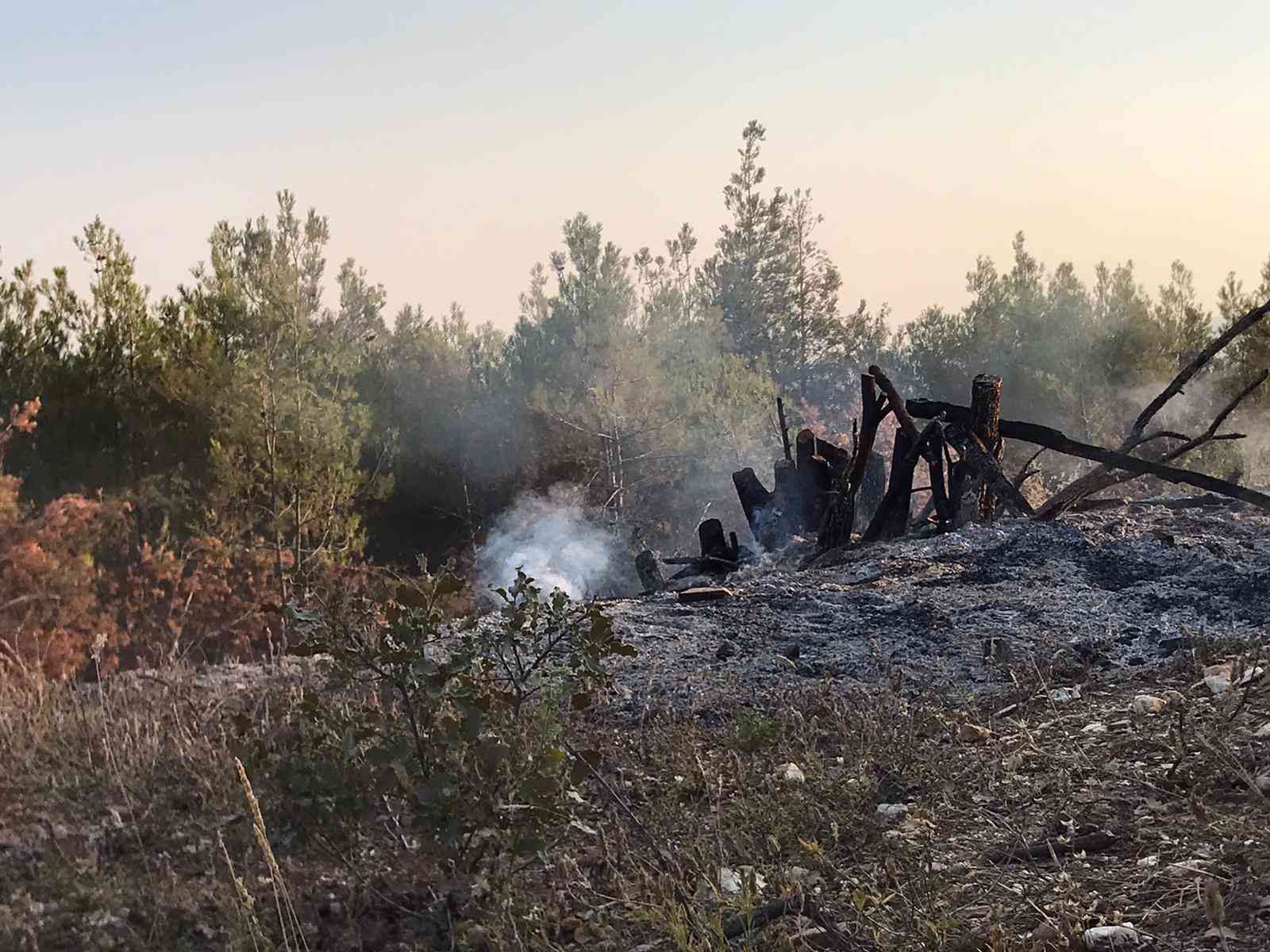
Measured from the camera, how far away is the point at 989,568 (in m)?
6.32

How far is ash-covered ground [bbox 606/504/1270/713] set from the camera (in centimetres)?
483

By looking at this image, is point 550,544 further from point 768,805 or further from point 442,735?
point 442,735

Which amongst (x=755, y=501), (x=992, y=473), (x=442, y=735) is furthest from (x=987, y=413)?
(x=442, y=735)

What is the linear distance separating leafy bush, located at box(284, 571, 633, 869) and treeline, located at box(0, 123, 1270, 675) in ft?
30.1

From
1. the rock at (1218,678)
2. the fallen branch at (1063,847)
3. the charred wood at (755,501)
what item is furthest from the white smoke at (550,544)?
the fallen branch at (1063,847)

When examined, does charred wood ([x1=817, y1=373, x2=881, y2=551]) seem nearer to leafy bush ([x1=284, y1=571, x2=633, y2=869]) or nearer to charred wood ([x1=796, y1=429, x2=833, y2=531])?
charred wood ([x1=796, y1=429, x2=833, y2=531])

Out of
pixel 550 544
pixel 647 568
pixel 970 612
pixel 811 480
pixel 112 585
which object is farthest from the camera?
pixel 550 544

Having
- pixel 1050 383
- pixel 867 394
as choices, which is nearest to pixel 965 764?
pixel 867 394

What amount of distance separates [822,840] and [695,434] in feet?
74.6

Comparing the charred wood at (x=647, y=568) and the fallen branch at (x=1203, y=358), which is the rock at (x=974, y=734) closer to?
the fallen branch at (x=1203, y=358)

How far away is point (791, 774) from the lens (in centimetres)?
364

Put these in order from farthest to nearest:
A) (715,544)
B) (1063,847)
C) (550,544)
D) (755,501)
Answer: (550,544) < (755,501) < (715,544) < (1063,847)

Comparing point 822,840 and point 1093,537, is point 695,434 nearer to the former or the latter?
point 1093,537

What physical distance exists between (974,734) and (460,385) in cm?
2645
